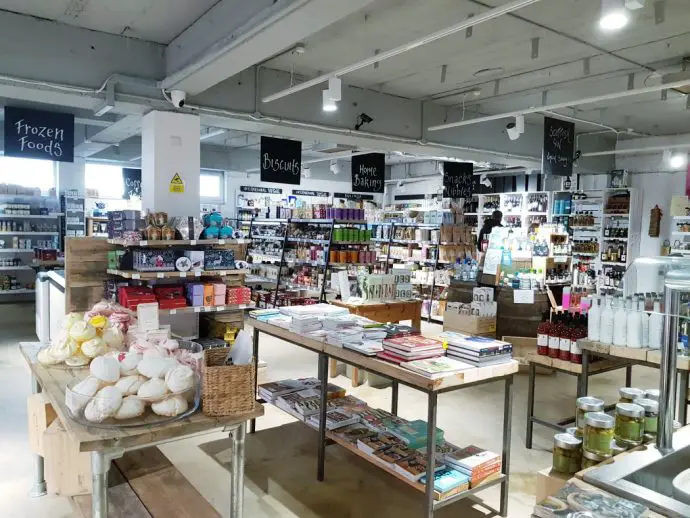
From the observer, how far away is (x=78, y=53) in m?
5.41

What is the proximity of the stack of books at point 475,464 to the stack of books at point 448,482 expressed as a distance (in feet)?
0.13

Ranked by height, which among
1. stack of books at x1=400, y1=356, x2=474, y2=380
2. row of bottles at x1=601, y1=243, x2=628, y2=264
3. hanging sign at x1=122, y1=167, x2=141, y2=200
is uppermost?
hanging sign at x1=122, y1=167, x2=141, y2=200

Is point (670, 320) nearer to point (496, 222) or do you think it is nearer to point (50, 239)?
point (496, 222)

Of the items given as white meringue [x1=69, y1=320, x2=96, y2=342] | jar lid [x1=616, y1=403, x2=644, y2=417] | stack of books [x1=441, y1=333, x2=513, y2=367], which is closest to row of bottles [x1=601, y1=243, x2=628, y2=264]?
stack of books [x1=441, y1=333, x2=513, y2=367]

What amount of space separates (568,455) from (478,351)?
3.48 ft

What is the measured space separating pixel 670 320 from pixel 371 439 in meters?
2.24

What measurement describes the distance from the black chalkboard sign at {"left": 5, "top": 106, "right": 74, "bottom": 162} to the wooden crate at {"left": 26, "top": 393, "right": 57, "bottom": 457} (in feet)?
12.8

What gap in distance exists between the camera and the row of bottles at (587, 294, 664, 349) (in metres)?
3.71

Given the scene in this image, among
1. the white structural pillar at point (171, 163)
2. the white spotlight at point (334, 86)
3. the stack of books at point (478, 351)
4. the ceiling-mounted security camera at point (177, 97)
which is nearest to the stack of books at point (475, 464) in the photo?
the stack of books at point (478, 351)

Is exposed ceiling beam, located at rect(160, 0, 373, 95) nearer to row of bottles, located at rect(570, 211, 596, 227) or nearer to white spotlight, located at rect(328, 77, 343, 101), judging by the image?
white spotlight, located at rect(328, 77, 343, 101)

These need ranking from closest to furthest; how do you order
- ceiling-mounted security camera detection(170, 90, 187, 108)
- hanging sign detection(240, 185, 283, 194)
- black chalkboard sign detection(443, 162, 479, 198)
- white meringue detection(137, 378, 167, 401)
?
1. white meringue detection(137, 378, 167, 401)
2. ceiling-mounted security camera detection(170, 90, 187, 108)
3. black chalkboard sign detection(443, 162, 479, 198)
4. hanging sign detection(240, 185, 283, 194)

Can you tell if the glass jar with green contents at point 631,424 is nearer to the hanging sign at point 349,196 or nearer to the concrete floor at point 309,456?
the concrete floor at point 309,456

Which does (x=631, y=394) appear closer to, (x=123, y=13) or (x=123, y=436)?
(x=123, y=436)

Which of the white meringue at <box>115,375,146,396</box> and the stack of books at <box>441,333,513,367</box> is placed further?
the stack of books at <box>441,333,513,367</box>
